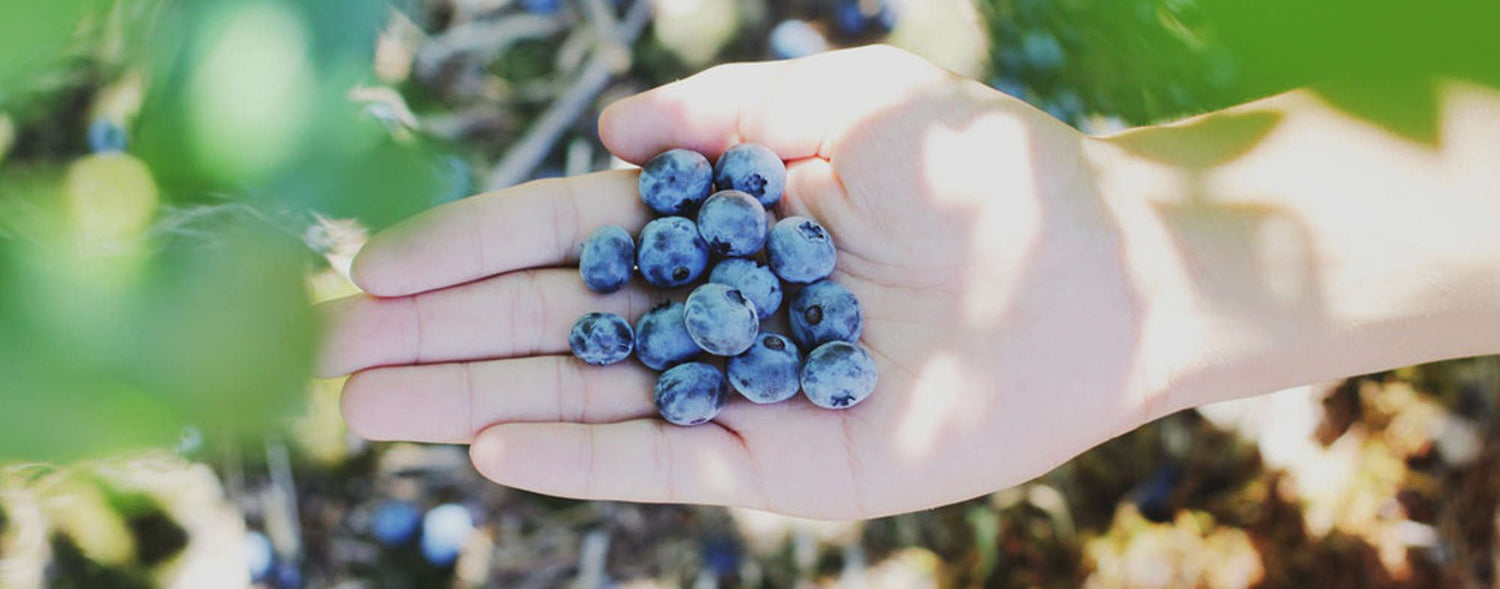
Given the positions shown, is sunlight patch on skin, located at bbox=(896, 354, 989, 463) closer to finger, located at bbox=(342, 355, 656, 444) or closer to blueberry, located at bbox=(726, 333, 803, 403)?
blueberry, located at bbox=(726, 333, 803, 403)

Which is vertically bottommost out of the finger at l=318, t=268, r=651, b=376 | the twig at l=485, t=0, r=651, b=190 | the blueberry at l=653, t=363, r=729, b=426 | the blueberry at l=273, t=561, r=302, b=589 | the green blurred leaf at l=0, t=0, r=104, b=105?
the blueberry at l=273, t=561, r=302, b=589

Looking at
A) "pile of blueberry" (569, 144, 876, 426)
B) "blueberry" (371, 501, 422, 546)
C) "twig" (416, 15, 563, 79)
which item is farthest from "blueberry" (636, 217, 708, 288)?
"twig" (416, 15, 563, 79)

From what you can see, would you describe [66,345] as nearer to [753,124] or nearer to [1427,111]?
[1427,111]

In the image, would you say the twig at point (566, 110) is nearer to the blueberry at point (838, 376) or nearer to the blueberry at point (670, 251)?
the blueberry at point (670, 251)

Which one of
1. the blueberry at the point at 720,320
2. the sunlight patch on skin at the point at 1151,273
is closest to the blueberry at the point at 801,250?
the blueberry at the point at 720,320

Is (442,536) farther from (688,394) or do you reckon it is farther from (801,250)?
(801,250)

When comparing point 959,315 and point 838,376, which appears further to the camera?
point 959,315

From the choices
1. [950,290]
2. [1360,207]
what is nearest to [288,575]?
[950,290]
